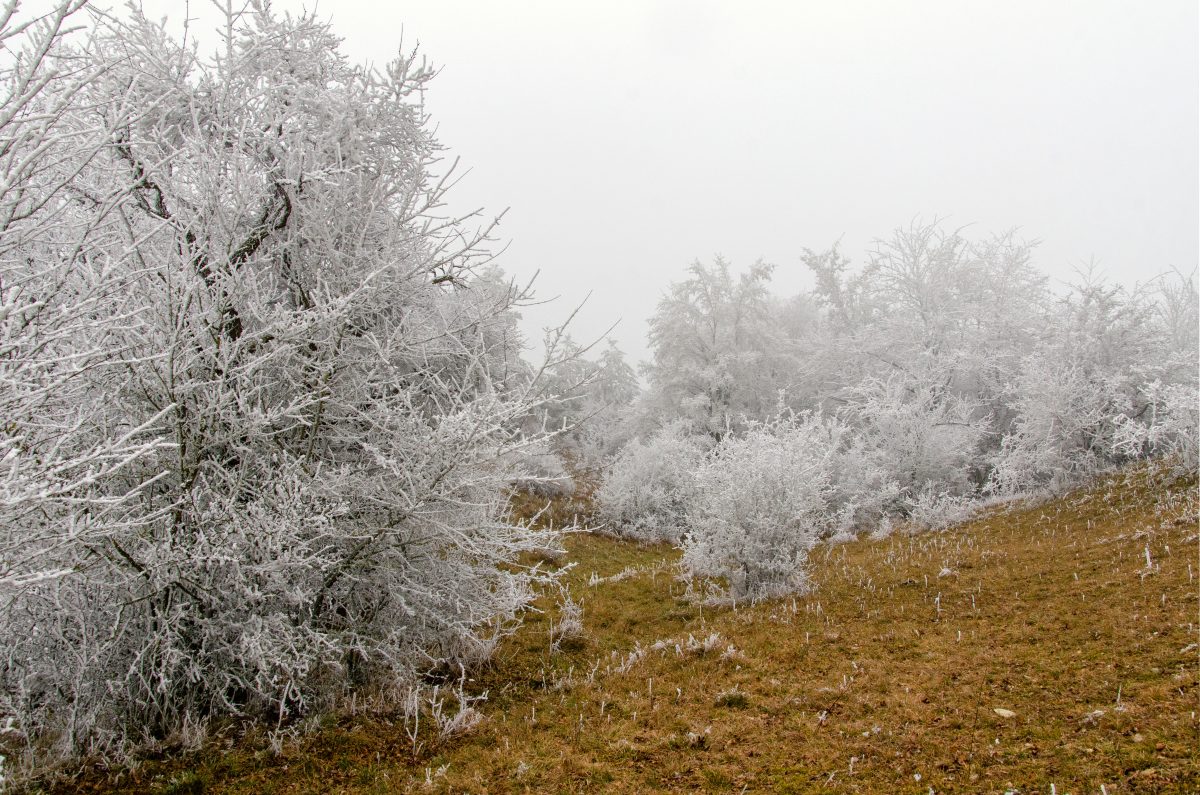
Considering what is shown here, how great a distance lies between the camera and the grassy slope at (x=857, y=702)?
3910 mm

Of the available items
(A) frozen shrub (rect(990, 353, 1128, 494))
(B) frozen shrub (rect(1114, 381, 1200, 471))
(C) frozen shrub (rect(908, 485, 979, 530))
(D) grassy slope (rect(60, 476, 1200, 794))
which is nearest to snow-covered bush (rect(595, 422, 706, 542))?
(C) frozen shrub (rect(908, 485, 979, 530))

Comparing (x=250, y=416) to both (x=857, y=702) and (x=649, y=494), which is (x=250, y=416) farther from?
(x=649, y=494)

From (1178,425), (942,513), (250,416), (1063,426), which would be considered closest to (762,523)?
(250,416)

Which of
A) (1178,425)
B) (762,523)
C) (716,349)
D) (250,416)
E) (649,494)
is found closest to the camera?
(250,416)

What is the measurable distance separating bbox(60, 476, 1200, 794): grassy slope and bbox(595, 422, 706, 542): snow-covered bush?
8.04 meters

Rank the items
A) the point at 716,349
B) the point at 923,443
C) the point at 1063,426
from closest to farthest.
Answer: the point at 1063,426 < the point at 923,443 < the point at 716,349

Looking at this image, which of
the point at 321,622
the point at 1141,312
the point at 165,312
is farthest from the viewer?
the point at 1141,312

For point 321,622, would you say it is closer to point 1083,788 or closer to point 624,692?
point 624,692

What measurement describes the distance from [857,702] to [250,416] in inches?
209

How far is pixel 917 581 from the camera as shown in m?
8.10

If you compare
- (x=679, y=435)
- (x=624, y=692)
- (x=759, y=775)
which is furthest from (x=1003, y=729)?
(x=679, y=435)

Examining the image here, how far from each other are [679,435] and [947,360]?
8850 millimetres

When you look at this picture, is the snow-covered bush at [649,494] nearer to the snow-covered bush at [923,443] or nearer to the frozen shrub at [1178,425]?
the snow-covered bush at [923,443]

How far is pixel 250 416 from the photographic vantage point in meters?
4.74
